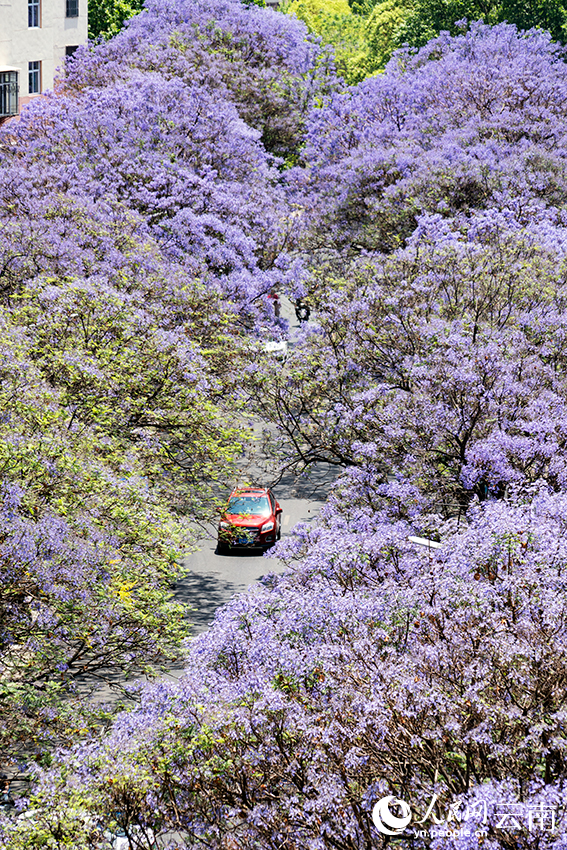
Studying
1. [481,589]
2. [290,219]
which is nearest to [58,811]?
[481,589]

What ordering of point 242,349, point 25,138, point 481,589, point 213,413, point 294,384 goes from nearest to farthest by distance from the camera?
1. point 481,589
2. point 213,413
3. point 294,384
4. point 242,349
5. point 25,138

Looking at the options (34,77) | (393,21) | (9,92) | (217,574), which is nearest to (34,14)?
(34,77)

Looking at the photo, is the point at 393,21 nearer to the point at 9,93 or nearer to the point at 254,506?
the point at 9,93

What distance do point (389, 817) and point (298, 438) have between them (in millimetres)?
11426

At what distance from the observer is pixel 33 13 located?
140 ft

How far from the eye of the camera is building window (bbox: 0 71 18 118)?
40688mm

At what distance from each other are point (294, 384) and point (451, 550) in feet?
27.4

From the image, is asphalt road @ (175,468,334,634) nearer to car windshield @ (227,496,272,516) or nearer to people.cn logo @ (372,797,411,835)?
car windshield @ (227,496,272,516)

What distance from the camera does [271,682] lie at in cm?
775

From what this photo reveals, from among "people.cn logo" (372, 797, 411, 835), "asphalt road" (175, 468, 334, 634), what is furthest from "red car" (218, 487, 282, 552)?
"people.cn logo" (372, 797, 411, 835)

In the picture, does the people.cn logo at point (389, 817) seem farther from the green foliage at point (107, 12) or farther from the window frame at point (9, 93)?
the green foliage at point (107, 12)

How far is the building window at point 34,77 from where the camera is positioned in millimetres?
42875

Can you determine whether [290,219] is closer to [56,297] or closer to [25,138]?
[25,138]

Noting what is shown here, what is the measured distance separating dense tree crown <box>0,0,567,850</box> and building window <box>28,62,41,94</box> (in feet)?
38.9
